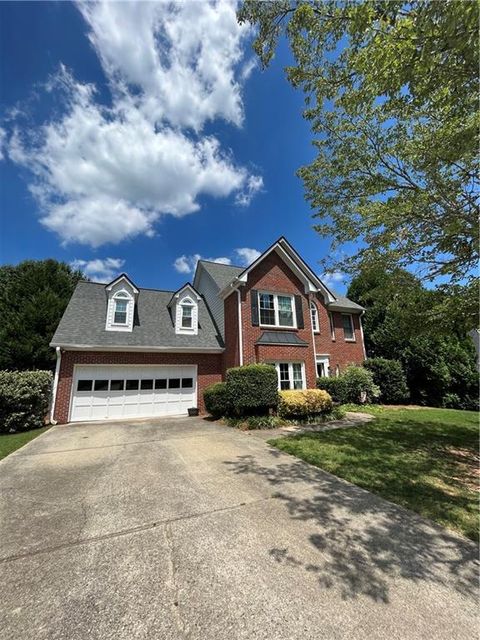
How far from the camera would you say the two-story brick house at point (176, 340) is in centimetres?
1305

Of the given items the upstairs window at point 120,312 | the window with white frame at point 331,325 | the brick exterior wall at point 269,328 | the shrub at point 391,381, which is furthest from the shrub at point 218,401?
the shrub at point 391,381

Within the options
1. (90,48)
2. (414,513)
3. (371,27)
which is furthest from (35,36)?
(414,513)

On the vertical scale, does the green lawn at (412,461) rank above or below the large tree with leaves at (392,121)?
below

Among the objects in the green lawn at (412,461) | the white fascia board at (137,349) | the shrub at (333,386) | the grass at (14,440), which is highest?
the white fascia board at (137,349)

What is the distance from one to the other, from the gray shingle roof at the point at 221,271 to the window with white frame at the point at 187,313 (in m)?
2.14

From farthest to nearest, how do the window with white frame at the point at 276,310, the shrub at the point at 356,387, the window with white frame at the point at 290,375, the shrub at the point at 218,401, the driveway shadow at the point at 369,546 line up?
1. the shrub at the point at 356,387
2. the window with white frame at the point at 276,310
3. the window with white frame at the point at 290,375
4. the shrub at the point at 218,401
5. the driveway shadow at the point at 369,546

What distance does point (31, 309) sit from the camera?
20500 mm

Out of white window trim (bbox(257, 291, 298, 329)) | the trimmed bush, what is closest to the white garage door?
white window trim (bbox(257, 291, 298, 329))

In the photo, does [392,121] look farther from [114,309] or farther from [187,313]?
[114,309]

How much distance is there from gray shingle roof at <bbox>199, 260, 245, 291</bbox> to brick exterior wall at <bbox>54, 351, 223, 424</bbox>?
460 cm

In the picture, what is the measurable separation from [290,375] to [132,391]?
7849mm

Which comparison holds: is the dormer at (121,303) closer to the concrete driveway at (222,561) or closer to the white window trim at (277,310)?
the white window trim at (277,310)

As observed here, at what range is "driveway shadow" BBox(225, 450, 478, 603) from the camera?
114 inches

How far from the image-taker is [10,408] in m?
10.6
